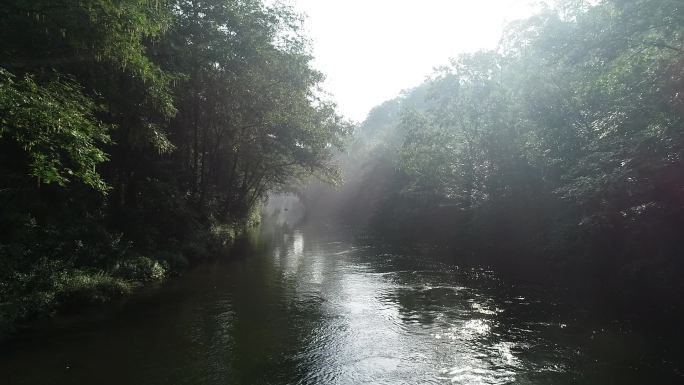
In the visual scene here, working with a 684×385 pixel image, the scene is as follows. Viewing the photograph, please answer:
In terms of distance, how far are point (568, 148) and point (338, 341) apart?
1554 centimetres

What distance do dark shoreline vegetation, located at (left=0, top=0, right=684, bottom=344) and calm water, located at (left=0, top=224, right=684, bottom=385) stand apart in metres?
1.82

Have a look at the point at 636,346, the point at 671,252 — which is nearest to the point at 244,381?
the point at 636,346

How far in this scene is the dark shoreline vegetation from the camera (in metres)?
10.1

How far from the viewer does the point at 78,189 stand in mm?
16141

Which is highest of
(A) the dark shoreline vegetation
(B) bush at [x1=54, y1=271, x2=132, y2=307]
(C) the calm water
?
(A) the dark shoreline vegetation

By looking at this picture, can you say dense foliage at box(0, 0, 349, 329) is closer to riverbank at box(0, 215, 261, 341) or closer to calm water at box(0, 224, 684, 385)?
riverbank at box(0, 215, 261, 341)

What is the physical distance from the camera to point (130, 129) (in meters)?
16.7

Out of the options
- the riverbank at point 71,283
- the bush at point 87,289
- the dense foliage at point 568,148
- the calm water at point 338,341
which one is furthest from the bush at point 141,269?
the dense foliage at point 568,148

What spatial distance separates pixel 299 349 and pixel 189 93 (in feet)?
56.7

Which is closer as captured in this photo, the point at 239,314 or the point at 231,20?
the point at 239,314

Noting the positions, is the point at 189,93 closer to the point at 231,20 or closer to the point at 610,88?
the point at 231,20

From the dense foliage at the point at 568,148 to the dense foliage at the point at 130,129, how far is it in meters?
10.8

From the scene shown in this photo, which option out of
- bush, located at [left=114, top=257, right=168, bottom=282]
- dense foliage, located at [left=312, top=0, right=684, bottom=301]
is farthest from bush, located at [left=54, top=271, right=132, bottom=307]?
dense foliage, located at [left=312, top=0, right=684, bottom=301]

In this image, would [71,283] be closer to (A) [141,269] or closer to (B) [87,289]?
(B) [87,289]
